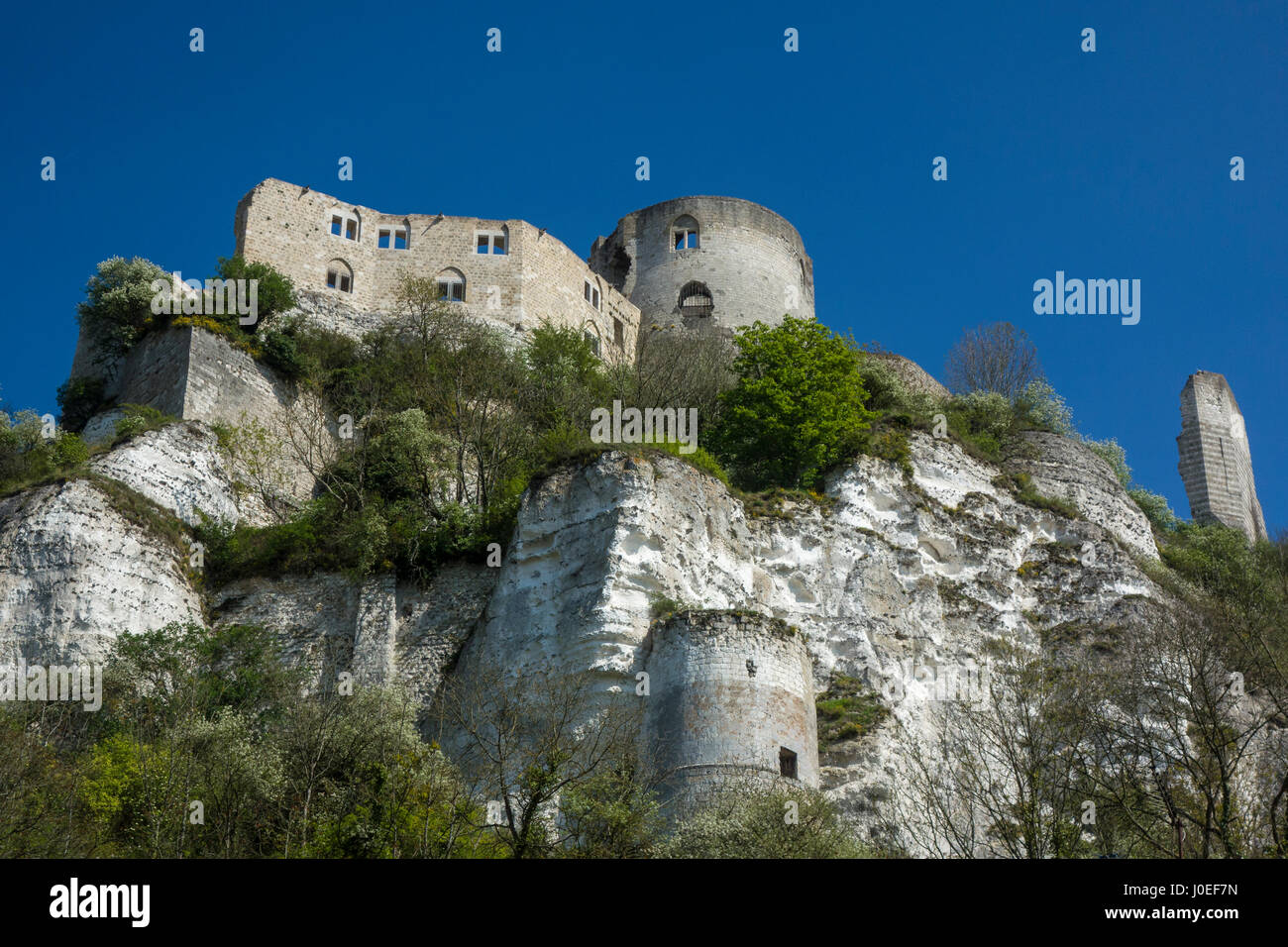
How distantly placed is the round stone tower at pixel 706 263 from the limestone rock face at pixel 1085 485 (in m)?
15.0

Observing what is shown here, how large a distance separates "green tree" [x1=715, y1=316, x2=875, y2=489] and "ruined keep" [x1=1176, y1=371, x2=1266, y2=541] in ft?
64.4

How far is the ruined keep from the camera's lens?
173 feet

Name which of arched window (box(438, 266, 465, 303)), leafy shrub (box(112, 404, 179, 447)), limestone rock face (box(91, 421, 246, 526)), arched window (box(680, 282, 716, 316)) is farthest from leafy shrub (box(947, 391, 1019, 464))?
leafy shrub (box(112, 404, 179, 447))

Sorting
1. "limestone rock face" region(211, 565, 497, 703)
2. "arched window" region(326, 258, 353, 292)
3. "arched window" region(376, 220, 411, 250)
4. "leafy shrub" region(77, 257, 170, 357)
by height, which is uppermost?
"arched window" region(376, 220, 411, 250)

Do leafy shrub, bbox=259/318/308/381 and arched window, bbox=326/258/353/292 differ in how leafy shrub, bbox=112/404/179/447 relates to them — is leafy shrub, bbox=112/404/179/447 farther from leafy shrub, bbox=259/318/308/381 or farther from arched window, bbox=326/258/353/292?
arched window, bbox=326/258/353/292

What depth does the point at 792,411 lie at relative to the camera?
3681 centimetres

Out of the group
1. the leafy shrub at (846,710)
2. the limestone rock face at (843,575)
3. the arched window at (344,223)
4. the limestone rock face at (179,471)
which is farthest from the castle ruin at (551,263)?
the leafy shrub at (846,710)

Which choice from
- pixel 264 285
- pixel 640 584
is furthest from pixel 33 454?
pixel 640 584

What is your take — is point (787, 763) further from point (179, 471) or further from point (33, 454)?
point (33, 454)

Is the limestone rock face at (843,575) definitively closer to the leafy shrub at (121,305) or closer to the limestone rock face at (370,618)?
the limestone rock face at (370,618)

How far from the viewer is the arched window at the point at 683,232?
56188 millimetres

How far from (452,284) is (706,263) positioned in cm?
1234

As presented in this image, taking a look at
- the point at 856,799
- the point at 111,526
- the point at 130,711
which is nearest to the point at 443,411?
the point at 111,526

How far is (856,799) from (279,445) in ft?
59.3
